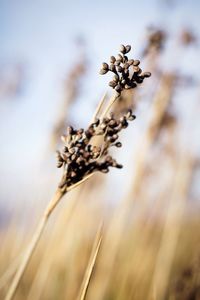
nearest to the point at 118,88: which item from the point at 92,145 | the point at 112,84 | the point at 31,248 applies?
the point at 112,84

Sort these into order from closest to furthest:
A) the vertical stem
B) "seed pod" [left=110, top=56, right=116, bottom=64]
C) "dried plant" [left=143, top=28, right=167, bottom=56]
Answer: the vertical stem → "seed pod" [left=110, top=56, right=116, bottom=64] → "dried plant" [left=143, top=28, right=167, bottom=56]

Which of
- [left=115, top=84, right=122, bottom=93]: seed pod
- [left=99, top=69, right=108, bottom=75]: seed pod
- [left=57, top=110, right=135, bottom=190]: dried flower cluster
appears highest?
[left=99, top=69, right=108, bottom=75]: seed pod

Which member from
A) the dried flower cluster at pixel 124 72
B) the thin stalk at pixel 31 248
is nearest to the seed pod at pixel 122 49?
the dried flower cluster at pixel 124 72

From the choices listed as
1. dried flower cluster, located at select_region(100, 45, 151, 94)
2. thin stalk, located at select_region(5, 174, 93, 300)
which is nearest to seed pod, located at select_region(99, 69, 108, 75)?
dried flower cluster, located at select_region(100, 45, 151, 94)

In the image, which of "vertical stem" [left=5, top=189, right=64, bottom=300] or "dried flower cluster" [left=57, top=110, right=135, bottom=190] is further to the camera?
"dried flower cluster" [left=57, top=110, right=135, bottom=190]

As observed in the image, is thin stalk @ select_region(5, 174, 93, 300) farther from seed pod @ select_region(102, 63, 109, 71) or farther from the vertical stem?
seed pod @ select_region(102, 63, 109, 71)

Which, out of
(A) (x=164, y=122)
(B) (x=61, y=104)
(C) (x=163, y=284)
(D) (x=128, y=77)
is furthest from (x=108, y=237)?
(D) (x=128, y=77)

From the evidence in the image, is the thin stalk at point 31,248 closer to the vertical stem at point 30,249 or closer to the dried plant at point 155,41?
the vertical stem at point 30,249

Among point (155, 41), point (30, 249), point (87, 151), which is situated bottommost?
point (30, 249)

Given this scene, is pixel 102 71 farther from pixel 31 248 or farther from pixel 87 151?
pixel 31 248
